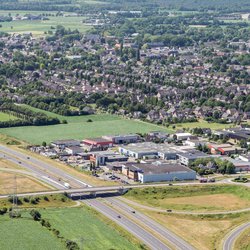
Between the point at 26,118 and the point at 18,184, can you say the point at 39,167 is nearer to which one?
the point at 18,184

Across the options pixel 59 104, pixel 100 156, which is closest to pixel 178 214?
pixel 100 156

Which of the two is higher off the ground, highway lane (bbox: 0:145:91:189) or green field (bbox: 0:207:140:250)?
green field (bbox: 0:207:140:250)

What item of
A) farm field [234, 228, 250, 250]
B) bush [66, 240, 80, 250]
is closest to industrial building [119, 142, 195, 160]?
farm field [234, 228, 250, 250]

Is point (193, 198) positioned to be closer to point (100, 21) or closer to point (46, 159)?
point (46, 159)

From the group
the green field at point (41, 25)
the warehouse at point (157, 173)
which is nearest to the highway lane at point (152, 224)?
the warehouse at point (157, 173)

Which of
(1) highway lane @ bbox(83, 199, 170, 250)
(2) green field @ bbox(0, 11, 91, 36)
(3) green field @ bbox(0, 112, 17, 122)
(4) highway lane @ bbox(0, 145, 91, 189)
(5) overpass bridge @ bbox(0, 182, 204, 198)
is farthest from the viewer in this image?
(2) green field @ bbox(0, 11, 91, 36)

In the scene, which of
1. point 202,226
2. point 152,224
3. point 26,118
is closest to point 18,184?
point 152,224

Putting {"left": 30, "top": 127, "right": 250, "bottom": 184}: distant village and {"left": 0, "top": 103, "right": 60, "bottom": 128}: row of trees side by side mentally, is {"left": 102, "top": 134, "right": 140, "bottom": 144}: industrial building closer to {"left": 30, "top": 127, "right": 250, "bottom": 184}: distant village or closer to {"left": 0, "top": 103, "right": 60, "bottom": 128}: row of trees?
{"left": 30, "top": 127, "right": 250, "bottom": 184}: distant village
